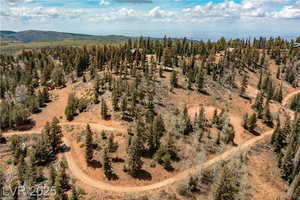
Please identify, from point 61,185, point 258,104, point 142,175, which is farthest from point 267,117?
point 61,185

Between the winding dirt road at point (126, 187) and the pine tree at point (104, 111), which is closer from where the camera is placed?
the winding dirt road at point (126, 187)

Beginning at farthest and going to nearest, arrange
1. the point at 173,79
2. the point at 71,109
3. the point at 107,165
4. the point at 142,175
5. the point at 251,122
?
the point at 173,79, the point at 251,122, the point at 71,109, the point at 142,175, the point at 107,165

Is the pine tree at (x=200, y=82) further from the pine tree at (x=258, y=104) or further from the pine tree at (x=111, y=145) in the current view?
the pine tree at (x=111, y=145)

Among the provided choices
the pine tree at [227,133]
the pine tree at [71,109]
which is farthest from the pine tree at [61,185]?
the pine tree at [227,133]

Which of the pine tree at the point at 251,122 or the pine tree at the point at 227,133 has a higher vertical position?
the pine tree at the point at 251,122

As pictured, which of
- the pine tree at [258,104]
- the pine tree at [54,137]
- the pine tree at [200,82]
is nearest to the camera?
the pine tree at [54,137]

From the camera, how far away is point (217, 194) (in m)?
55.3

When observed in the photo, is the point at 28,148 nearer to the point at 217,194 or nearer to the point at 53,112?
the point at 53,112

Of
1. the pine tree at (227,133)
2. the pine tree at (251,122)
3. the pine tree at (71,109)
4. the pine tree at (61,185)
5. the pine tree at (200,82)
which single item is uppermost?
the pine tree at (200,82)

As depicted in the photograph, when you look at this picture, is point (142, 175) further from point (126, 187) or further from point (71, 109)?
point (71, 109)

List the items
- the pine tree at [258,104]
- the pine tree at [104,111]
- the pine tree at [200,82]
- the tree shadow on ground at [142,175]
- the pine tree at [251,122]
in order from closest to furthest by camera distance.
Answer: the tree shadow on ground at [142,175] → the pine tree at [104,111] → the pine tree at [251,122] → the pine tree at [258,104] → the pine tree at [200,82]

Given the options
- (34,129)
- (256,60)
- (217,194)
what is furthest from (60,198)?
(256,60)

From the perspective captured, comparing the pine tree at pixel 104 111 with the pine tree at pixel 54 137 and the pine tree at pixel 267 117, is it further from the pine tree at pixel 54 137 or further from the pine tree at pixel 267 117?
the pine tree at pixel 267 117

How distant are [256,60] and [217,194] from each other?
142211mm
